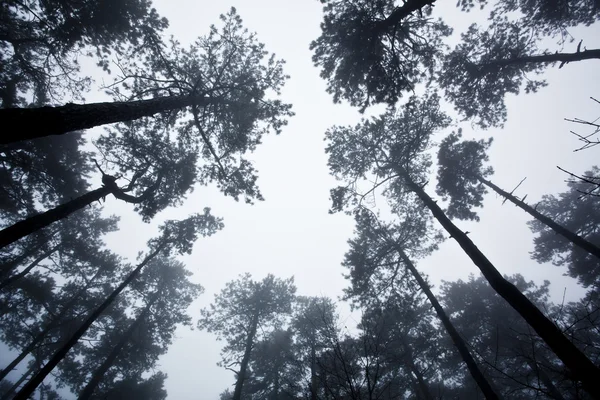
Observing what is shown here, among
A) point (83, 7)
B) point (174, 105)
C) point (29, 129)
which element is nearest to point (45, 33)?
point (83, 7)

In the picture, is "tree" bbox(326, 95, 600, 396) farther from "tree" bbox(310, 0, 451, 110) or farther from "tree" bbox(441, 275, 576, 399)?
"tree" bbox(441, 275, 576, 399)

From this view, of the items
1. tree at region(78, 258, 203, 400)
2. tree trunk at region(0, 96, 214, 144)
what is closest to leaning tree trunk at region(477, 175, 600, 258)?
tree trunk at region(0, 96, 214, 144)

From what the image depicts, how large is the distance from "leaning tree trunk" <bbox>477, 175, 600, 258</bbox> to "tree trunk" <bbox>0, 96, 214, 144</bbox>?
17449 mm

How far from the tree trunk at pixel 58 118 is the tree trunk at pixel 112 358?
16.8 meters

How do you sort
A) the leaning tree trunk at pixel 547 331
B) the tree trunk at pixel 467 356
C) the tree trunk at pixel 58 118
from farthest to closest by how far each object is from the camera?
1. the tree trunk at pixel 467 356
2. the leaning tree trunk at pixel 547 331
3. the tree trunk at pixel 58 118

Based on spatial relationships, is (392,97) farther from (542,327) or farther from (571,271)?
(571,271)

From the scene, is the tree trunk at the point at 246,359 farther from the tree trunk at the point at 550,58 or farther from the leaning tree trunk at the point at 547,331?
the tree trunk at the point at 550,58

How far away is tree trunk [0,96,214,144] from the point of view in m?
3.96

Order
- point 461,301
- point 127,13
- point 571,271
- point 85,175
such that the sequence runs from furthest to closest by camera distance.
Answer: point 461,301, point 571,271, point 85,175, point 127,13

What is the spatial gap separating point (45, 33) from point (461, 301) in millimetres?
33428

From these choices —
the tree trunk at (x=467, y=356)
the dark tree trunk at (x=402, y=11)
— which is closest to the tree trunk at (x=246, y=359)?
the tree trunk at (x=467, y=356)

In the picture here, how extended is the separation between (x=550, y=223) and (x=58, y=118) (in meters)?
19.5

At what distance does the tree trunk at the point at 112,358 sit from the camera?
14.6 metres

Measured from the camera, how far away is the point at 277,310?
21.3m
